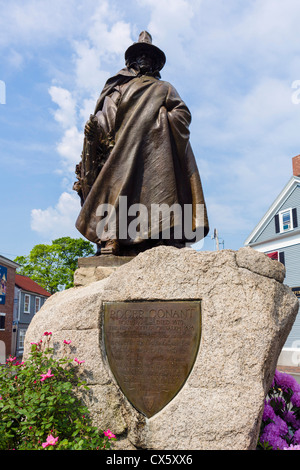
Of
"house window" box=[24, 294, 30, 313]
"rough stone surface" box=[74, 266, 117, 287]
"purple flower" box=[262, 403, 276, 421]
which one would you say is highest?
"house window" box=[24, 294, 30, 313]

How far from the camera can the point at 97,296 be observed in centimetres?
310

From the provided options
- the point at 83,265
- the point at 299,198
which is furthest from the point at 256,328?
the point at 299,198

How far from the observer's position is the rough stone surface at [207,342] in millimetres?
2643

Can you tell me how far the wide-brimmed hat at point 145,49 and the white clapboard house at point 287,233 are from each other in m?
15.9

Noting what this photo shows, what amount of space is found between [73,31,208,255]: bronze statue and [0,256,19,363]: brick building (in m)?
24.1

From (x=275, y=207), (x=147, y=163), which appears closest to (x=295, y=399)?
(x=147, y=163)

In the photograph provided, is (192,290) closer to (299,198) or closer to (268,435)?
(268,435)

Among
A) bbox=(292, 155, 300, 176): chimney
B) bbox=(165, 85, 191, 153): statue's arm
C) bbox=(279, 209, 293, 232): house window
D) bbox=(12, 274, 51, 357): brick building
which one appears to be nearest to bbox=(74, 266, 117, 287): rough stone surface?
bbox=(165, 85, 191, 153): statue's arm

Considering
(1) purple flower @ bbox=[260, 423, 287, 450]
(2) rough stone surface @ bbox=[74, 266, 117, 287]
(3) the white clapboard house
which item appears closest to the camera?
(1) purple flower @ bbox=[260, 423, 287, 450]

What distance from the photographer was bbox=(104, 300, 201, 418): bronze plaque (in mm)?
2834

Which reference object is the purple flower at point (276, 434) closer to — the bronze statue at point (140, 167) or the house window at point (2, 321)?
the bronze statue at point (140, 167)

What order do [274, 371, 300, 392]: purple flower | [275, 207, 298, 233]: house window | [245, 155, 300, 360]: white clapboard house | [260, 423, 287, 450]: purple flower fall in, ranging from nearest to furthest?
[260, 423, 287, 450]: purple flower, [274, 371, 300, 392]: purple flower, [245, 155, 300, 360]: white clapboard house, [275, 207, 298, 233]: house window

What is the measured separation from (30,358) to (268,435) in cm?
195

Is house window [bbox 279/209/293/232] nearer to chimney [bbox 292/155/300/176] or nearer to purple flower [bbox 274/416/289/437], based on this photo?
chimney [bbox 292/155/300/176]
